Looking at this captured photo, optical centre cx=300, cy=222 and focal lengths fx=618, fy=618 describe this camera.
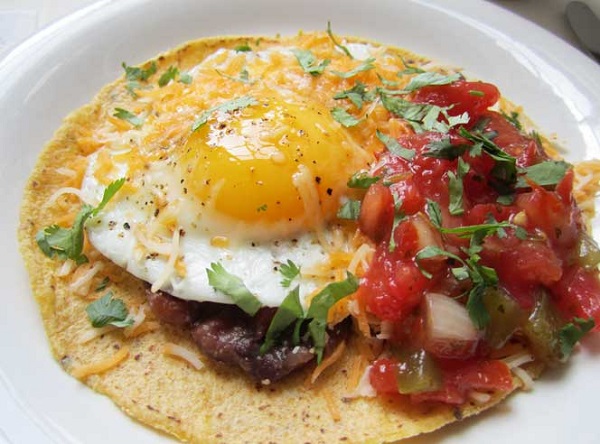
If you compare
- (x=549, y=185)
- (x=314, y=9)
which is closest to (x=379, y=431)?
(x=549, y=185)

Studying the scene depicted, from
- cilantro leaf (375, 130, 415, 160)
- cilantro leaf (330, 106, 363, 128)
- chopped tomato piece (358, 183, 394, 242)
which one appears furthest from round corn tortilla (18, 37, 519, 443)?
cilantro leaf (330, 106, 363, 128)

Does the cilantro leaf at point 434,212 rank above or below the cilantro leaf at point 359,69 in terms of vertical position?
above

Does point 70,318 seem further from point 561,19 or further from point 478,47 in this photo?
point 561,19

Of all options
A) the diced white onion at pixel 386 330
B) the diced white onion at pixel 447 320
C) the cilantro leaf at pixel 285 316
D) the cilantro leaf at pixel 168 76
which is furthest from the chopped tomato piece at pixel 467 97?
the cilantro leaf at pixel 168 76

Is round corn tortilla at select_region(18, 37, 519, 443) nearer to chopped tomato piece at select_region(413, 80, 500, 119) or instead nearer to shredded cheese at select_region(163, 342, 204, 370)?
shredded cheese at select_region(163, 342, 204, 370)

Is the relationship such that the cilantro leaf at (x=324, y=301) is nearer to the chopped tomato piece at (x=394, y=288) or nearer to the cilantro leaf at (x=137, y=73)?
the chopped tomato piece at (x=394, y=288)

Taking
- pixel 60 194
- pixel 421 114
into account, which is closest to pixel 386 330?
pixel 421 114
